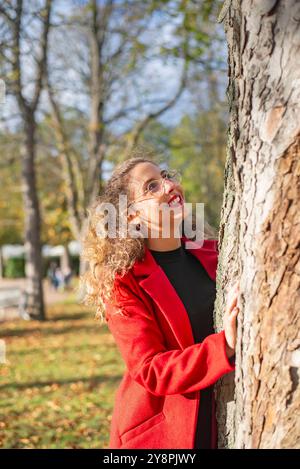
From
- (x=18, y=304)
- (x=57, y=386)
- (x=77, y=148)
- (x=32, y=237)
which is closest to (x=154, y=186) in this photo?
(x=57, y=386)

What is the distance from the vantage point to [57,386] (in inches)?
307

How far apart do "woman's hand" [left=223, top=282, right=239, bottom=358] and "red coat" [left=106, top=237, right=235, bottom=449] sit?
29mm

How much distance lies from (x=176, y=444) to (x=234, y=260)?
75 cm

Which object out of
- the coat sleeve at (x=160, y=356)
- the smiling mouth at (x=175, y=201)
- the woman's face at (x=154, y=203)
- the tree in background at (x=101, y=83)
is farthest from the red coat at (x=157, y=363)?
the tree in background at (x=101, y=83)

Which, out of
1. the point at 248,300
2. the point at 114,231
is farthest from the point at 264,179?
the point at 114,231

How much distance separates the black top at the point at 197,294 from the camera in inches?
84.0

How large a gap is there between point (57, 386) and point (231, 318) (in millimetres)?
6426

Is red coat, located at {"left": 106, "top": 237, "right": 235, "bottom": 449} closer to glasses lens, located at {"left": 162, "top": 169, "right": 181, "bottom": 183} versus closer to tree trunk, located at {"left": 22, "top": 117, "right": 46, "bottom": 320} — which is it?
glasses lens, located at {"left": 162, "top": 169, "right": 181, "bottom": 183}

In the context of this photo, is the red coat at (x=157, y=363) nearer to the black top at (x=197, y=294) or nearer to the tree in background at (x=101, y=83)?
the black top at (x=197, y=294)

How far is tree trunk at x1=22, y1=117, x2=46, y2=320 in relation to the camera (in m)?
14.2

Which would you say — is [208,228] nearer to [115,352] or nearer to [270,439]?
[270,439]

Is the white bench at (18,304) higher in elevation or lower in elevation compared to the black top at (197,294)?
lower

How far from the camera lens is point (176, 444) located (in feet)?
6.70

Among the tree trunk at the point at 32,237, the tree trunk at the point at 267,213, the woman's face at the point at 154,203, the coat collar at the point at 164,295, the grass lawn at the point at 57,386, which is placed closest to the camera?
the tree trunk at the point at 267,213
